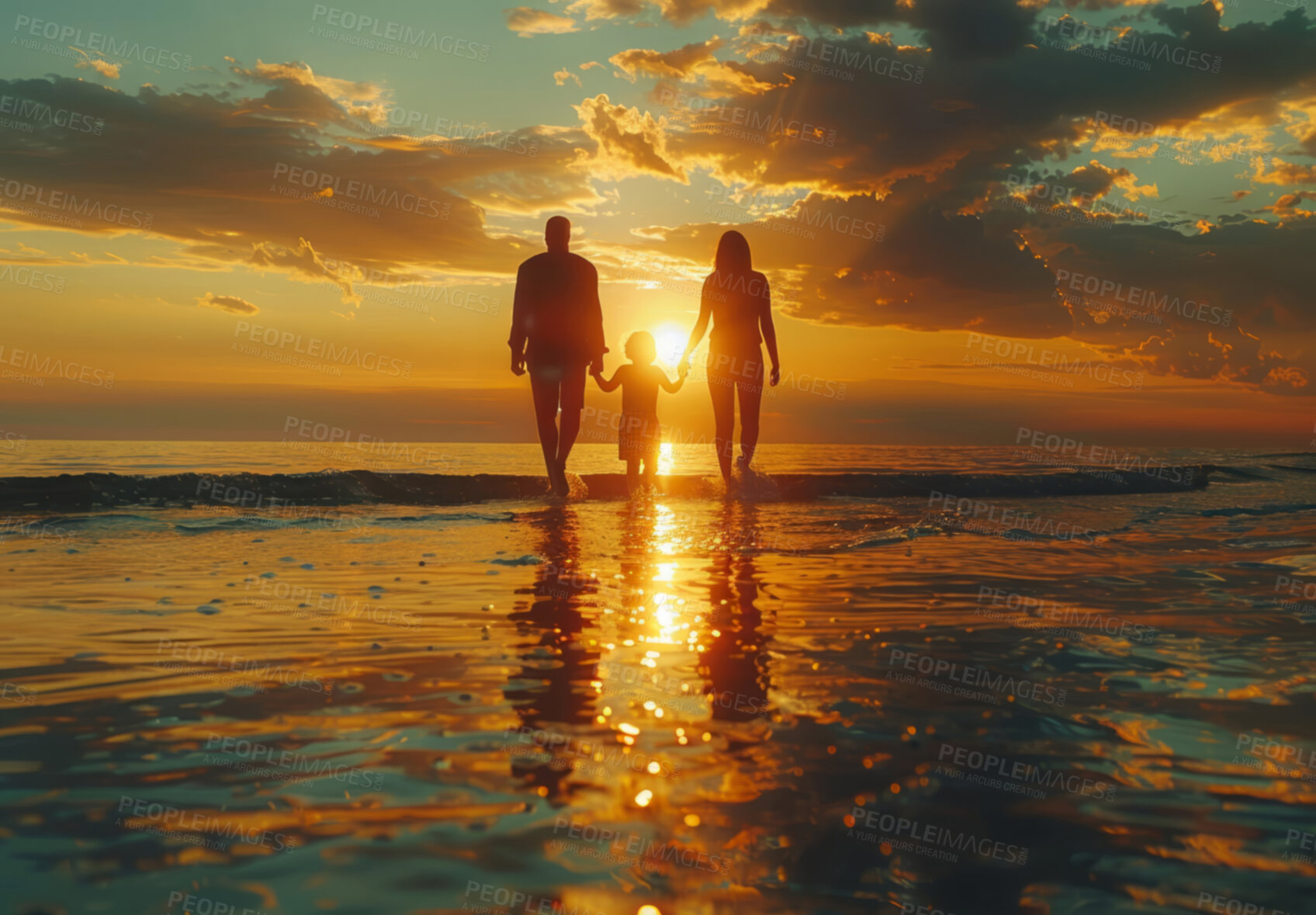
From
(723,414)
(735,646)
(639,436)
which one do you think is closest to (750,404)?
(723,414)

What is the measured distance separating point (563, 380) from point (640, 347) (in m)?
3.54

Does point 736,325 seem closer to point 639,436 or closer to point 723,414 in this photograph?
point 723,414

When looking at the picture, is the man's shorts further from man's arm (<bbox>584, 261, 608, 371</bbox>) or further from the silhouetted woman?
the silhouetted woman

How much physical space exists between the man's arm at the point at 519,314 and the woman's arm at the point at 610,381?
1308 mm

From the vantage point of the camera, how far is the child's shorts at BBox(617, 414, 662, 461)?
506 inches

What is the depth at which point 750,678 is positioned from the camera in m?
2.75

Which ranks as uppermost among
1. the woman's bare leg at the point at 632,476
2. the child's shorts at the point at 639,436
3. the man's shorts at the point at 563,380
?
the man's shorts at the point at 563,380

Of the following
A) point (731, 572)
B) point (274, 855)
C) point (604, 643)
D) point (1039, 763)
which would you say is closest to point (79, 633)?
point (604, 643)

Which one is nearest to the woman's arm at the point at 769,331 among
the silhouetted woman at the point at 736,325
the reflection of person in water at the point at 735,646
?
the silhouetted woman at the point at 736,325

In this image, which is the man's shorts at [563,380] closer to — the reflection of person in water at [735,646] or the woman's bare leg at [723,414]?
the woman's bare leg at [723,414]

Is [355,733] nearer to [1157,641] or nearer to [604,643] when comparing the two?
[604,643]

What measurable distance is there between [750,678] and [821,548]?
3728mm

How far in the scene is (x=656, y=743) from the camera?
2.15 meters

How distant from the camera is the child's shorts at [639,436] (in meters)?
12.9
